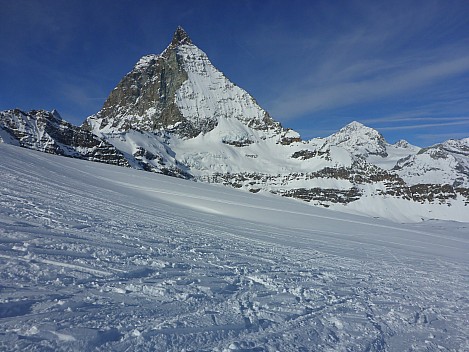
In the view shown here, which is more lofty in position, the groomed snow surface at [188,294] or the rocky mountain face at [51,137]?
the rocky mountain face at [51,137]

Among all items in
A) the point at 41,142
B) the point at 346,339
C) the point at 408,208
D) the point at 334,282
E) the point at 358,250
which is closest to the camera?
the point at 346,339

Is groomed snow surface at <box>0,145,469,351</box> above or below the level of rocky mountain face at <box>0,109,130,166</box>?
below

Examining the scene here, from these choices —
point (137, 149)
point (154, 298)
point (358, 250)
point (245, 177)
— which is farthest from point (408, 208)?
point (154, 298)

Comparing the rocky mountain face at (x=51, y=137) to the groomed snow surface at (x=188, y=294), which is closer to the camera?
the groomed snow surface at (x=188, y=294)

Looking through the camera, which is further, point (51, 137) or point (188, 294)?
point (51, 137)

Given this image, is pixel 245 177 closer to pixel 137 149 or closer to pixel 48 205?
pixel 137 149

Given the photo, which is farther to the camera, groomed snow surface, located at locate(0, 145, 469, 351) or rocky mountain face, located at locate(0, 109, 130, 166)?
rocky mountain face, located at locate(0, 109, 130, 166)

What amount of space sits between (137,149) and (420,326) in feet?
578

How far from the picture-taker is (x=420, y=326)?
17.4 ft

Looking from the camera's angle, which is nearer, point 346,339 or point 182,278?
point 346,339

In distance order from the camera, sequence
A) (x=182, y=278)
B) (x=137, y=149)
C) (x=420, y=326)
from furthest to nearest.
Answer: (x=137, y=149) < (x=182, y=278) < (x=420, y=326)

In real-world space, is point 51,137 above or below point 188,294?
above

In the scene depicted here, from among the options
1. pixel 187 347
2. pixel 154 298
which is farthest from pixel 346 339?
pixel 154 298

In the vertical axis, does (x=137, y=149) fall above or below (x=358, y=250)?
above
